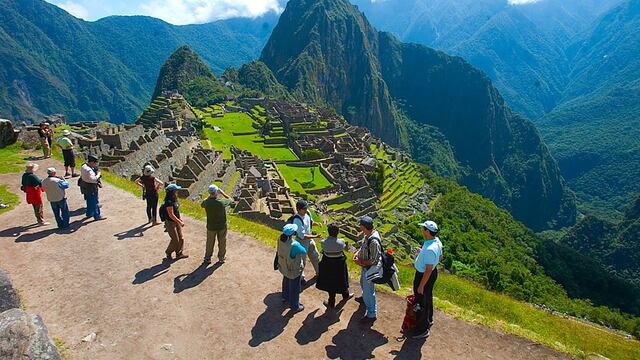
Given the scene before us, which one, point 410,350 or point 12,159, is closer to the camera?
point 410,350

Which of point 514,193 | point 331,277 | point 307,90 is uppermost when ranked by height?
point 307,90

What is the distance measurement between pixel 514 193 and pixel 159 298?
208 metres

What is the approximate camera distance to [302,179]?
55344 millimetres

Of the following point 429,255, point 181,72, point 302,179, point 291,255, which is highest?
point 181,72

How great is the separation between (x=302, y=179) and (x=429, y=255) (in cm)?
4786

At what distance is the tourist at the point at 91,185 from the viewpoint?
44.2ft

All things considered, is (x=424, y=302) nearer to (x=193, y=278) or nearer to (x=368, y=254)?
(x=368, y=254)

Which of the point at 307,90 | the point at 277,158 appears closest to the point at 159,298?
the point at 277,158

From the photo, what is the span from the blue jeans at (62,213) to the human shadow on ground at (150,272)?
13.4ft

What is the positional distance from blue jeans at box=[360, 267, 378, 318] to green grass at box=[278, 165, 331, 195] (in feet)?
127

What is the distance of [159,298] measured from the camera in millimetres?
9758

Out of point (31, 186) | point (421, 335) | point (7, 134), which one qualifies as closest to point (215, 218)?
point (421, 335)

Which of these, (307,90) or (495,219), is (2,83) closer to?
(307,90)

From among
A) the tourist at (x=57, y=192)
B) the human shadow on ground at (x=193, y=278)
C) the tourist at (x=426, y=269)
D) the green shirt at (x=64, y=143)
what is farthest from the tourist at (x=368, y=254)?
the green shirt at (x=64, y=143)
